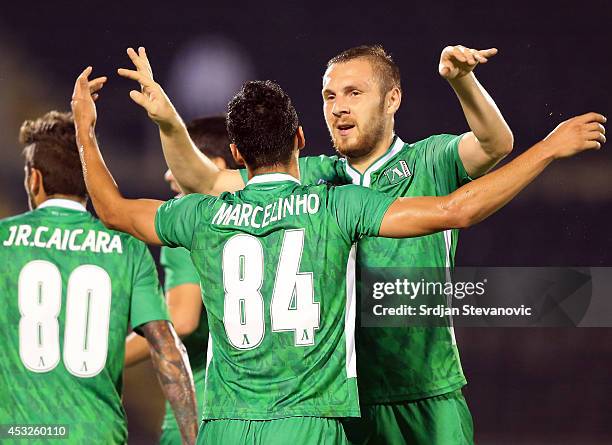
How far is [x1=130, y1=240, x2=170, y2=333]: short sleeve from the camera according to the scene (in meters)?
3.78

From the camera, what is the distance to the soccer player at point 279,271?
117 inches

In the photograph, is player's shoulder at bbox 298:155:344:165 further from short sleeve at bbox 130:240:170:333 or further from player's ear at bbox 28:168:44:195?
player's ear at bbox 28:168:44:195

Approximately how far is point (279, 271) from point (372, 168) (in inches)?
36.0

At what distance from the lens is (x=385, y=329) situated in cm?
374

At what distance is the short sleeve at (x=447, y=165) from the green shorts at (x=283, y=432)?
3.65ft

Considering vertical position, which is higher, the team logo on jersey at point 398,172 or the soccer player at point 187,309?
the team logo on jersey at point 398,172

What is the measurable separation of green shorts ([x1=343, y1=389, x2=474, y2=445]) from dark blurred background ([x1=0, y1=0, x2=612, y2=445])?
2.29 meters

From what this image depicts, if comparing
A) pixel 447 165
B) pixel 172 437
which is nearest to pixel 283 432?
pixel 447 165

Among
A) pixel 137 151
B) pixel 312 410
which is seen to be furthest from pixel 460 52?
pixel 137 151

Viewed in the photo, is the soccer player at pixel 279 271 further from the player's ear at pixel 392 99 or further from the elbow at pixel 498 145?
the player's ear at pixel 392 99

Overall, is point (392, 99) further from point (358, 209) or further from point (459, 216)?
point (459, 216)

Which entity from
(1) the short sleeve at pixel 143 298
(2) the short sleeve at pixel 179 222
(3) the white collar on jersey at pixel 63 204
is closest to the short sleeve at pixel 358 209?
(2) the short sleeve at pixel 179 222

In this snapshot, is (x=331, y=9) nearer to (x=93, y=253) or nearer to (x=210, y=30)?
(x=210, y=30)

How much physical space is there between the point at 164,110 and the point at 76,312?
848mm
